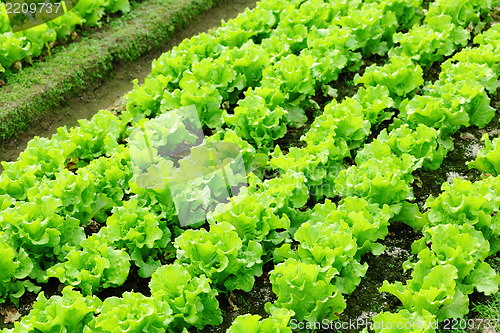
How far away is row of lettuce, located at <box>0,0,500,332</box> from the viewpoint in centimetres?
476

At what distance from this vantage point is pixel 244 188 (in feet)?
19.0

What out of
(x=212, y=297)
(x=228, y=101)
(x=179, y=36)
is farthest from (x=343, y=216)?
(x=179, y=36)

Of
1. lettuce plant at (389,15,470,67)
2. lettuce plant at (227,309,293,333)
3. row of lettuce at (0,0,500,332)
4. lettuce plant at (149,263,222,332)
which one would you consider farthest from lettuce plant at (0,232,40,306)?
lettuce plant at (389,15,470,67)

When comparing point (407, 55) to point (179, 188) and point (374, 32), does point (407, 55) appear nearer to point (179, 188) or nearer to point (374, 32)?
point (374, 32)

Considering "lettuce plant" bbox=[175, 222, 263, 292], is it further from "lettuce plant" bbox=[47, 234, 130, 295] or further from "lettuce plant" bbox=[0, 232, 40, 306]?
"lettuce plant" bbox=[0, 232, 40, 306]

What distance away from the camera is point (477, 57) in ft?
24.5

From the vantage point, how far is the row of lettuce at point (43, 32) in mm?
8320

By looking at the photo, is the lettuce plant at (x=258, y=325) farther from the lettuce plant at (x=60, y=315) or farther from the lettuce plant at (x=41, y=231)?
the lettuce plant at (x=41, y=231)

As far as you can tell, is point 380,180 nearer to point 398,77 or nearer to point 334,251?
point 334,251

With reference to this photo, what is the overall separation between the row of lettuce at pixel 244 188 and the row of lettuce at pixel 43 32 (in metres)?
2.44

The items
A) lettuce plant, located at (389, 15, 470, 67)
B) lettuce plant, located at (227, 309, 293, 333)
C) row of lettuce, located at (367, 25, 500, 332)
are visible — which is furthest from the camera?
lettuce plant, located at (389, 15, 470, 67)

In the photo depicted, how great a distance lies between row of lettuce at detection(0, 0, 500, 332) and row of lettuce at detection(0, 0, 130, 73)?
2444 millimetres

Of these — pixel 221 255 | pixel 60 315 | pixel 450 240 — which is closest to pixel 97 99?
pixel 221 255

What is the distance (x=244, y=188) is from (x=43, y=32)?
5.03m
